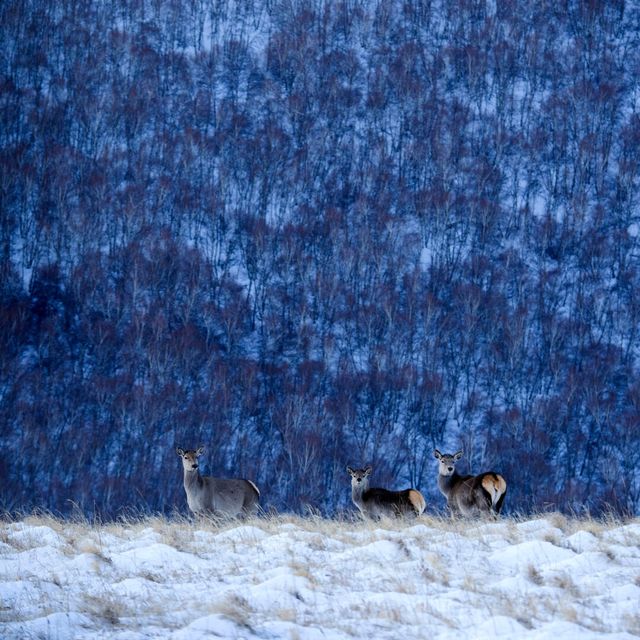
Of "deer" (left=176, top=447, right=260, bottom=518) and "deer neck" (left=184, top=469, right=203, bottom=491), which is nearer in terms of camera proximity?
"deer" (left=176, top=447, right=260, bottom=518)

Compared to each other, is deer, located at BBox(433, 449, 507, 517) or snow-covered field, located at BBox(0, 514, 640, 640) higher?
snow-covered field, located at BBox(0, 514, 640, 640)

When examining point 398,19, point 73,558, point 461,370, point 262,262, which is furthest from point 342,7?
point 73,558

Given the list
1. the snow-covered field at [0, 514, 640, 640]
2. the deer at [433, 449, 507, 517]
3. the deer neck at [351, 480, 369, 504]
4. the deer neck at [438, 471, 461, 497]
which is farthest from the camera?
the deer neck at [351, 480, 369, 504]

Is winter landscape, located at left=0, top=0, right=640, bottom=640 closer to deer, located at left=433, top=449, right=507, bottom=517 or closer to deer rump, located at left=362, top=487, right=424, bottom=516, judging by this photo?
deer rump, located at left=362, top=487, right=424, bottom=516

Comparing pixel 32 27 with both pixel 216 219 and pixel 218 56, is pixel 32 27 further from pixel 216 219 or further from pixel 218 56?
pixel 216 219

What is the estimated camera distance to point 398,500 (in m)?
15.7

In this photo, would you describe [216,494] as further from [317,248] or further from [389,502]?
A: [317,248]

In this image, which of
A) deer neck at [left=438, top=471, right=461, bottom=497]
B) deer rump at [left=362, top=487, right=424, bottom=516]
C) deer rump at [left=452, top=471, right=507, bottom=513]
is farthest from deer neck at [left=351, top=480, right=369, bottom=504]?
deer rump at [left=452, top=471, right=507, bottom=513]

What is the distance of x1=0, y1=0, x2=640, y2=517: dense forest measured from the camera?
94188 mm

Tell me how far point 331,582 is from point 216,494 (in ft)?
26.5

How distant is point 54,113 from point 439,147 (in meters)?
53.4

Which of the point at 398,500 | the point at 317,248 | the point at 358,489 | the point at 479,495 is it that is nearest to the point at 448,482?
the point at 398,500

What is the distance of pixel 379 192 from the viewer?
12719cm

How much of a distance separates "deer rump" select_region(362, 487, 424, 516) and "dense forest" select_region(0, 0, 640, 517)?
60026mm
